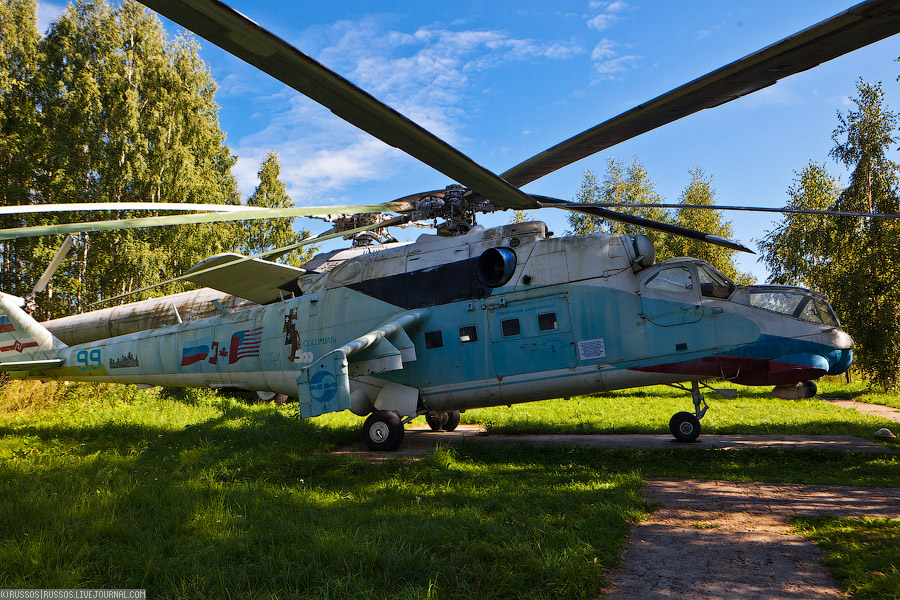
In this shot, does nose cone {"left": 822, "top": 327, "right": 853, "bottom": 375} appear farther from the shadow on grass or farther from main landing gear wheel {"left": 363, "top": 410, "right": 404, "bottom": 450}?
main landing gear wheel {"left": 363, "top": 410, "right": 404, "bottom": 450}

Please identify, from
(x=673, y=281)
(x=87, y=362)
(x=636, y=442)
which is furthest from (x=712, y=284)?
(x=87, y=362)

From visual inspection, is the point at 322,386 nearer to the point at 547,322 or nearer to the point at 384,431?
the point at 384,431

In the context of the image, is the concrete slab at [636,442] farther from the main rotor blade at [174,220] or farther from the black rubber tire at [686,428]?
the main rotor blade at [174,220]

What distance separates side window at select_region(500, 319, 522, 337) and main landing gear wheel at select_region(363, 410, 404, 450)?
2.45m

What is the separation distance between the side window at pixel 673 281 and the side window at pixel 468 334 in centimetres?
283

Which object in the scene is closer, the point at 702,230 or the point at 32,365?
the point at 32,365

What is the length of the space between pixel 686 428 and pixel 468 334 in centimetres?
442

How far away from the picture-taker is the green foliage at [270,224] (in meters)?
30.5

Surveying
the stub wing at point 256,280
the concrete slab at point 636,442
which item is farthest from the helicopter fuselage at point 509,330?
the concrete slab at point 636,442

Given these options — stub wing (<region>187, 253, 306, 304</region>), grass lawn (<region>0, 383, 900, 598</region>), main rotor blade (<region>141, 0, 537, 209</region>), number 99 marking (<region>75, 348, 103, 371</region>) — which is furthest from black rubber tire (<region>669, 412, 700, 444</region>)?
number 99 marking (<region>75, 348, 103, 371</region>)

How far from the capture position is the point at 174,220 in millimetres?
5402

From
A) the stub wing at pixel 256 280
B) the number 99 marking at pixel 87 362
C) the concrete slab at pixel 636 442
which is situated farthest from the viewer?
the number 99 marking at pixel 87 362

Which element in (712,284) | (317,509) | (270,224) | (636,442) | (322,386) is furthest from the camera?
(270,224)

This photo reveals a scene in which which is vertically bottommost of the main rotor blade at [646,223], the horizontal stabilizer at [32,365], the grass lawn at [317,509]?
the grass lawn at [317,509]
